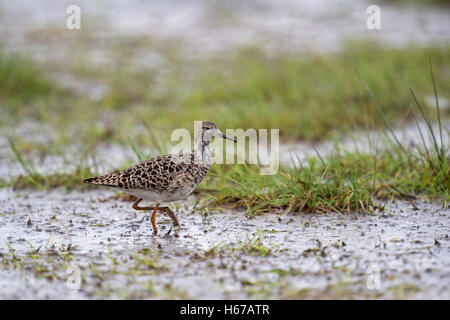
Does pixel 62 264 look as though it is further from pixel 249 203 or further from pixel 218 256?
pixel 249 203

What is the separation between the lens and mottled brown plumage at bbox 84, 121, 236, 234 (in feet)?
20.6

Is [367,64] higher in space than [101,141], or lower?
higher

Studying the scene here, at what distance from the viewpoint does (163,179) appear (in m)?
6.26

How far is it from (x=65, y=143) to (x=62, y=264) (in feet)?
13.6

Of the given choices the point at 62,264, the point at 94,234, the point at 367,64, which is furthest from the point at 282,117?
the point at 62,264

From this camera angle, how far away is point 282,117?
995 centimetres
